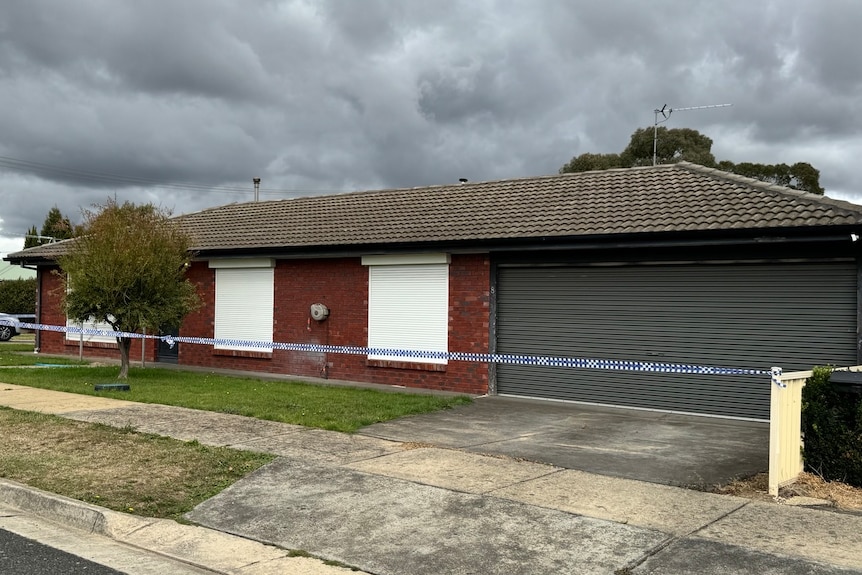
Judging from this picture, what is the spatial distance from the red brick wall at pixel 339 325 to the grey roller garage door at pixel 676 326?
0.49 meters

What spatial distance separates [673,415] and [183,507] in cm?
786

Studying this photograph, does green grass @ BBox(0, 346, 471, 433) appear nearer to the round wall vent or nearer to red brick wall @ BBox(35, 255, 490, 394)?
red brick wall @ BBox(35, 255, 490, 394)

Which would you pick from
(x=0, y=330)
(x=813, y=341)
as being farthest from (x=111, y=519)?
(x=0, y=330)

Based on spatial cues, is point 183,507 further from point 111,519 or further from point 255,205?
point 255,205

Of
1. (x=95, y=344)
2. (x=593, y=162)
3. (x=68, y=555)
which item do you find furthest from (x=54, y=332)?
(x=593, y=162)

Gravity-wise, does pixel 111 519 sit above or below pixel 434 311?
below

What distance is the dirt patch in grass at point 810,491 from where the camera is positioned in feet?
22.0

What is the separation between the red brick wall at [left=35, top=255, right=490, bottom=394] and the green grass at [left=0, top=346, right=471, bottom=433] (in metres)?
0.95

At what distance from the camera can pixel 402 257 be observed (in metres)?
15.4

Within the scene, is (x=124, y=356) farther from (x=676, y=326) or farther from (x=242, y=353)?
(x=676, y=326)

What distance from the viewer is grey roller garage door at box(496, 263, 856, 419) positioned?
37.2ft

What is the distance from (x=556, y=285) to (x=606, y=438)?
13.9 feet

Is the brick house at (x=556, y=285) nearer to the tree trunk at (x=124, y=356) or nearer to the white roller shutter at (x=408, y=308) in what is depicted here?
the white roller shutter at (x=408, y=308)

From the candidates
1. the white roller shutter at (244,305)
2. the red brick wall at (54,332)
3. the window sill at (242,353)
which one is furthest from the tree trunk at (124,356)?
the red brick wall at (54,332)
